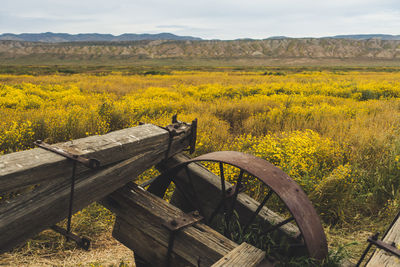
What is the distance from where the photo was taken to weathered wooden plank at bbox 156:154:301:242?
249 cm

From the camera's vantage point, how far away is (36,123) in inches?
229

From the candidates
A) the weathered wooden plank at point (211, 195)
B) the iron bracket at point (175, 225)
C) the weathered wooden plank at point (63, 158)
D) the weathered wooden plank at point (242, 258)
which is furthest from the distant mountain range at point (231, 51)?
the weathered wooden plank at point (242, 258)

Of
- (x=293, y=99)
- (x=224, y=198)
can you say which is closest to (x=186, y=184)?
(x=224, y=198)

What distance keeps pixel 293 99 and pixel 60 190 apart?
9519 mm

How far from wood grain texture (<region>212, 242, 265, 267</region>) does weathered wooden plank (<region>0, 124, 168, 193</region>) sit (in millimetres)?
985

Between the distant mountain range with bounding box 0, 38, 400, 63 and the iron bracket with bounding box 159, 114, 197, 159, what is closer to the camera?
the iron bracket with bounding box 159, 114, 197, 159

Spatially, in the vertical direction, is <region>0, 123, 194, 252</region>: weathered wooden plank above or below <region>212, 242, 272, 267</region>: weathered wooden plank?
above

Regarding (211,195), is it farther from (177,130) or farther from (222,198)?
(177,130)

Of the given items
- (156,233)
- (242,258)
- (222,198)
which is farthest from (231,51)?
(242,258)

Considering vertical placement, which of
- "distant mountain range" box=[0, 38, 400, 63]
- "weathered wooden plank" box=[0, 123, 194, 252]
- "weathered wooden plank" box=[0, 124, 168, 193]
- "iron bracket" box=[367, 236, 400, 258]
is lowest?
"iron bracket" box=[367, 236, 400, 258]

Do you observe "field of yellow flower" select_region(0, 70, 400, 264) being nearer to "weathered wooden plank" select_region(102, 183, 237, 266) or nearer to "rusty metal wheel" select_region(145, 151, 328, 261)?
"rusty metal wheel" select_region(145, 151, 328, 261)

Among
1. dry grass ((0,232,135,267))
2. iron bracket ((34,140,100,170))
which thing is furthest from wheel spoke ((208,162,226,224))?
iron bracket ((34,140,100,170))

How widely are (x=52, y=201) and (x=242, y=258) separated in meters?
1.17

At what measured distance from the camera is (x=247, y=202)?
255 centimetres
